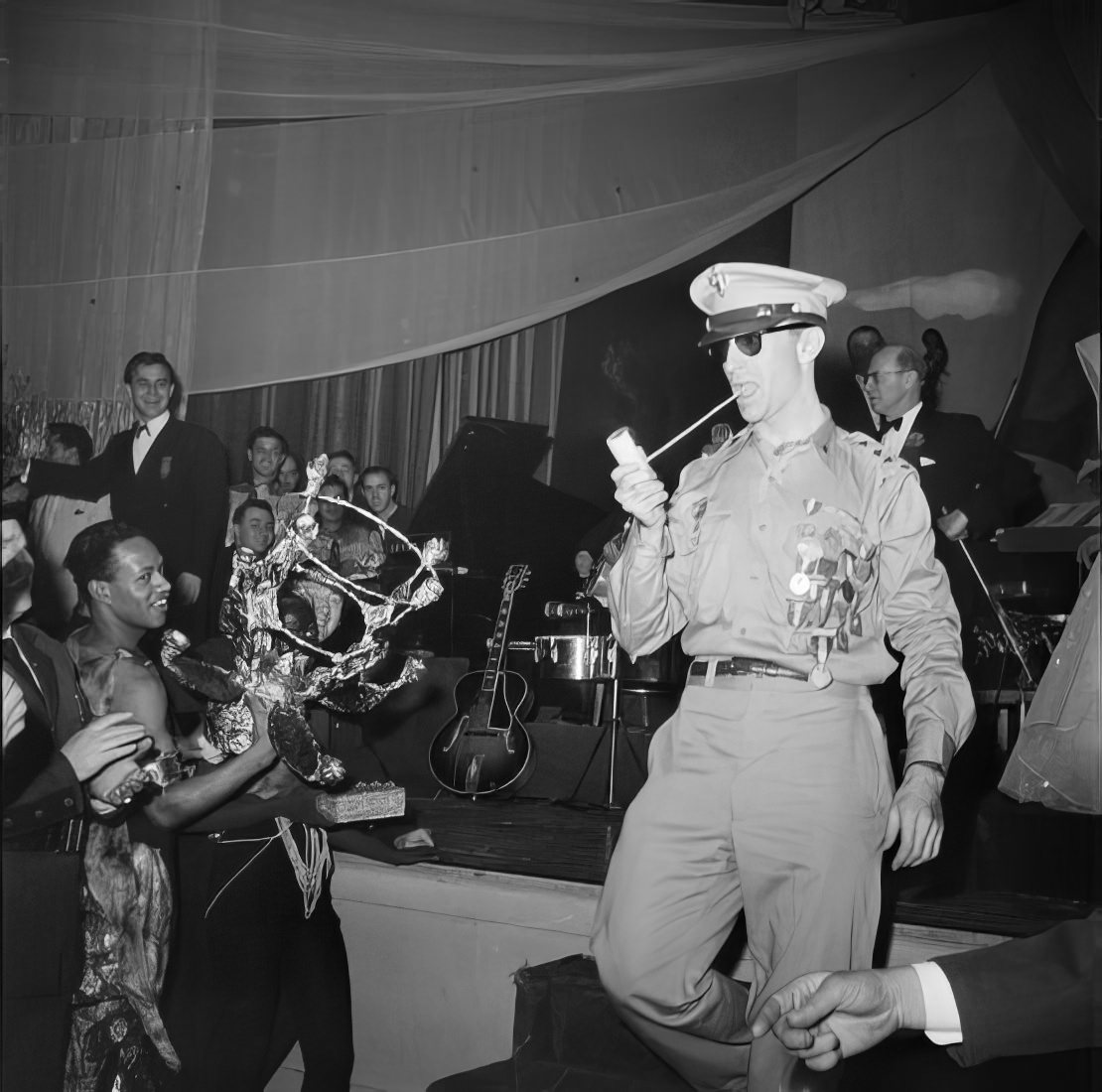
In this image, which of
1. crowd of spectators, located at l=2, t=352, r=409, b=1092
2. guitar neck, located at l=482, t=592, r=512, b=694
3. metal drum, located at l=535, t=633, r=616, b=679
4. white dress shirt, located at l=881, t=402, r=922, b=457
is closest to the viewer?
white dress shirt, located at l=881, t=402, r=922, b=457

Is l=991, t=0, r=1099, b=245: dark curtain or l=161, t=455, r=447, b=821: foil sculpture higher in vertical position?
l=991, t=0, r=1099, b=245: dark curtain

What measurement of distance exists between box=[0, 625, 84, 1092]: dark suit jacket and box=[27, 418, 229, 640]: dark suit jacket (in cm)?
36

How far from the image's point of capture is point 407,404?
321cm

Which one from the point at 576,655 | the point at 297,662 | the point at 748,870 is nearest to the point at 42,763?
the point at 297,662

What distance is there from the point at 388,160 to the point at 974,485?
162cm

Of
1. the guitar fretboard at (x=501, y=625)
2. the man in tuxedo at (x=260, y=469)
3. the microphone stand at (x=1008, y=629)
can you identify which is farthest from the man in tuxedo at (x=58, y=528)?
the microphone stand at (x=1008, y=629)

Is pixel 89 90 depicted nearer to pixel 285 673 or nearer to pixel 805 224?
pixel 285 673

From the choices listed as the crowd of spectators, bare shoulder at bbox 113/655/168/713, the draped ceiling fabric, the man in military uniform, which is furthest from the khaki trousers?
bare shoulder at bbox 113/655/168/713

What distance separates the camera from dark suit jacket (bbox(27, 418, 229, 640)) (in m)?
3.29

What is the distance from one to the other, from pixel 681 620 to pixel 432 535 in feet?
2.34

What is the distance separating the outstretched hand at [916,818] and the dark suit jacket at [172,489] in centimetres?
171

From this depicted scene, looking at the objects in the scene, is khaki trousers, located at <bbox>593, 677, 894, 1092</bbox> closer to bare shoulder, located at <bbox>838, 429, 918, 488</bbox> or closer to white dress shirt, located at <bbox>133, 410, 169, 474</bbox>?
bare shoulder, located at <bbox>838, 429, 918, 488</bbox>

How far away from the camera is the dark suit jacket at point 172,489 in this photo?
329 centimetres

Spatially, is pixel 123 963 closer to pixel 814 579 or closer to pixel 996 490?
pixel 814 579
